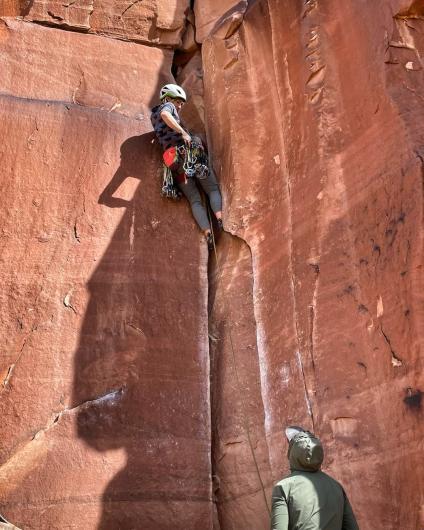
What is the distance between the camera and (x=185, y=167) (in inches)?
274

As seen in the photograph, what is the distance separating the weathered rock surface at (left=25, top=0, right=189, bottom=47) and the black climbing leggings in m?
1.90

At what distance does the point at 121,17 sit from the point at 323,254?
3.89m

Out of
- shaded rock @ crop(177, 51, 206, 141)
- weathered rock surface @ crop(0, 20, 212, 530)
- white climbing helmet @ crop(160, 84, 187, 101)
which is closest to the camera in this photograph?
weathered rock surface @ crop(0, 20, 212, 530)

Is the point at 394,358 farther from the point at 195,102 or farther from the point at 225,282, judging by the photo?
the point at 195,102

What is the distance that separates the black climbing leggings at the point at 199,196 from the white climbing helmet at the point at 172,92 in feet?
2.61

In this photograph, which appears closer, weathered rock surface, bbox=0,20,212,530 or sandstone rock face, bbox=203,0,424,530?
sandstone rock face, bbox=203,0,424,530

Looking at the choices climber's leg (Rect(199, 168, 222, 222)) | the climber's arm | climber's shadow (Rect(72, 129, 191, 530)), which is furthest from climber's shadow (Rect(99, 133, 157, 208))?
climber's leg (Rect(199, 168, 222, 222))

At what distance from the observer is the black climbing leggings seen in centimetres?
697

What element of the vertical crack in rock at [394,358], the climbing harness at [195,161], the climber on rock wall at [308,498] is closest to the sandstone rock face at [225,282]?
the vertical crack in rock at [394,358]

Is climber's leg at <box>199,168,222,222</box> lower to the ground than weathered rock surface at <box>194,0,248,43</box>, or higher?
lower

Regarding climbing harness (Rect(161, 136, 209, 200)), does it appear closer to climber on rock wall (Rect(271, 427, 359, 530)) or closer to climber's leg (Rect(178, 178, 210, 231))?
climber's leg (Rect(178, 178, 210, 231))

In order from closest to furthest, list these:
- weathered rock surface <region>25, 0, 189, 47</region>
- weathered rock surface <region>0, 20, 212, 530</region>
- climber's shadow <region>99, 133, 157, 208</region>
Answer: weathered rock surface <region>0, 20, 212, 530</region>, climber's shadow <region>99, 133, 157, 208</region>, weathered rock surface <region>25, 0, 189, 47</region>

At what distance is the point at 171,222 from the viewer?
22.8 feet

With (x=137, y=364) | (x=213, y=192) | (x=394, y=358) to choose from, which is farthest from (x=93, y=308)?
(x=394, y=358)
